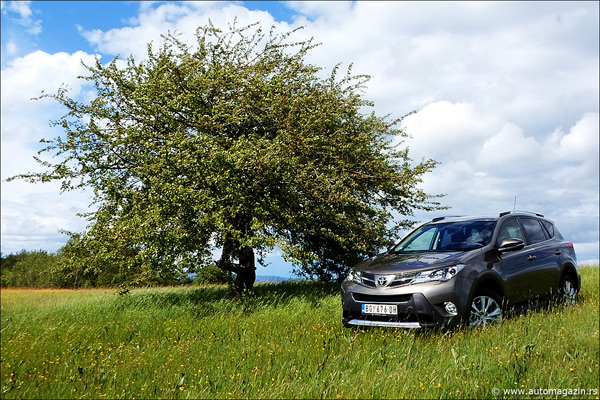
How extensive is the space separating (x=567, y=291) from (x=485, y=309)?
3.07 m

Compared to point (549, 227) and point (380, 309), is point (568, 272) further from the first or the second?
point (380, 309)

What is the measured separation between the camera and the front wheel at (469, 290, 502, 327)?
6852mm

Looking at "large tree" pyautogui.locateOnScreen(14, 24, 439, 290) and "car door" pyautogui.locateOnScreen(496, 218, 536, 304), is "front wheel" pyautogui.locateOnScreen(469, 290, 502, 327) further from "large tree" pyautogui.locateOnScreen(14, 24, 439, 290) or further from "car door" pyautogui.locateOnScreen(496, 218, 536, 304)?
→ "large tree" pyautogui.locateOnScreen(14, 24, 439, 290)

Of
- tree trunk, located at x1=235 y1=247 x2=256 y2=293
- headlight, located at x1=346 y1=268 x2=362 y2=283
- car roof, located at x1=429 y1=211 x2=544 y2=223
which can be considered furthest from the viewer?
tree trunk, located at x1=235 y1=247 x2=256 y2=293

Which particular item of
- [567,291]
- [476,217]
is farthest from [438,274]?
[567,291]

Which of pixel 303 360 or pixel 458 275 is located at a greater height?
pixel 458 275

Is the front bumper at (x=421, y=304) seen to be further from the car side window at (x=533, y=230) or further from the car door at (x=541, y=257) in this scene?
the car side window at (x=533, y=230)

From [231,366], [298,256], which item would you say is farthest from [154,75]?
[231,366]

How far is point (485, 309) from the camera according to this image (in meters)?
7.02

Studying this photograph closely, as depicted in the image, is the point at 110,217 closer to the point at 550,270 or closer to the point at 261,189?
the point at 261,189

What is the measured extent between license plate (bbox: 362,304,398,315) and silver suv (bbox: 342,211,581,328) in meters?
0.01

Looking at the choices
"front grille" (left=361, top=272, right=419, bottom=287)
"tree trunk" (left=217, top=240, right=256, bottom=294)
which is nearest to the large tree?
"tree trunk" (left=217, top=240, right=256, bottom=294)

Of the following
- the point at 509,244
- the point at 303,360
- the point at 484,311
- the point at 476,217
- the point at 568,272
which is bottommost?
the point at 303,360

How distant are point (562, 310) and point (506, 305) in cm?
168
